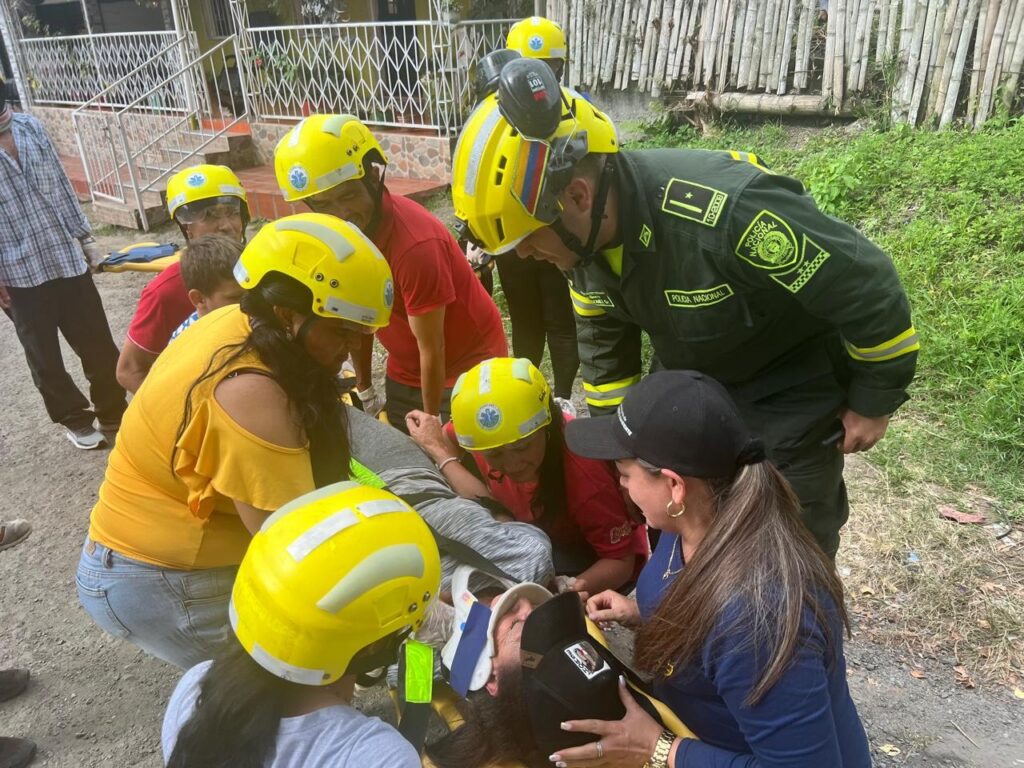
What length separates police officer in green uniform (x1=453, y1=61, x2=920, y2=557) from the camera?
1835 millimetres

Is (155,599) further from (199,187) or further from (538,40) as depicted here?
(538,40)

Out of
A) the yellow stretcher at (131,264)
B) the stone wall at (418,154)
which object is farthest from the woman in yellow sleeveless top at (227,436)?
the stone wall at (418,154)

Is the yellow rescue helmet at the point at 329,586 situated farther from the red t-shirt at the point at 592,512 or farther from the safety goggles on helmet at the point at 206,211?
the safety goggles on helmet at the point at 206,211

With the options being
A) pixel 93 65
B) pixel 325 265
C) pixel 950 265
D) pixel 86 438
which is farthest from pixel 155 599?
pixel 93 65

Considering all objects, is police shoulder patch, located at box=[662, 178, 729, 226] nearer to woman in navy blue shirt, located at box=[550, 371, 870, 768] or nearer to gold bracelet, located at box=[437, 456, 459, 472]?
woman in navy blue shirt, located at box=[550, 371, 870, 768]

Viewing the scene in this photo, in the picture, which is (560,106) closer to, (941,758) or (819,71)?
(941,758)

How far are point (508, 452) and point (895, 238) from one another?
4.21 meters

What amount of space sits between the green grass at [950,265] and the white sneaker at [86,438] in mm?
5066

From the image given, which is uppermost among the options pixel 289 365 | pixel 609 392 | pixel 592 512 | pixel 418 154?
pixel 289 365

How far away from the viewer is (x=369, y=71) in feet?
32.0

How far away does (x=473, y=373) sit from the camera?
266cm

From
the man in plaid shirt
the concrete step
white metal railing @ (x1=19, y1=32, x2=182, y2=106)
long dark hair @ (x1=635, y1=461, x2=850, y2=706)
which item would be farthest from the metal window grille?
long dark hair @ (x1=635, y1=461, x2=850, y2=706)

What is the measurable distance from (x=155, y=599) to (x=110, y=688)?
153cm

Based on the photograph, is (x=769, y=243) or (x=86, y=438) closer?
(x=769, y=243)
